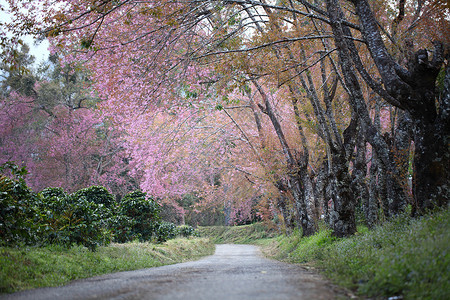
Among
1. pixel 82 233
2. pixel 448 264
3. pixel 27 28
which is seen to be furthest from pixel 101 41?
pixel 448 264

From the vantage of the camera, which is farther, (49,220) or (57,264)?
(49,220)

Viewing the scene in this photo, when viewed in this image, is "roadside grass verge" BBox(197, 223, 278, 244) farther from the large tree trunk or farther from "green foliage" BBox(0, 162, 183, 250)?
the large tree trunk

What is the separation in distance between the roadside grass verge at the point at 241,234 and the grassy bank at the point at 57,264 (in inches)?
823

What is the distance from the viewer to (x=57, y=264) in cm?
605

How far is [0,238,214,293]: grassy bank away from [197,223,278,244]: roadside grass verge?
20.9 meters

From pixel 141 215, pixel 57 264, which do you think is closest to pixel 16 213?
pixel 57 264

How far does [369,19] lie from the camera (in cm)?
712

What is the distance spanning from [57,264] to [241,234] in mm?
28714

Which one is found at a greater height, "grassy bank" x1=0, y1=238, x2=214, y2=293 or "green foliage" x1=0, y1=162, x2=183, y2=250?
"green foliage" x1=0, y1=162, x2=183, y2=250

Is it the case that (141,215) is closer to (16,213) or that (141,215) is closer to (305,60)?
(16,213)

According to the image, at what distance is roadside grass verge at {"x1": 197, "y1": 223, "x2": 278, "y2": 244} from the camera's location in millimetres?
30066

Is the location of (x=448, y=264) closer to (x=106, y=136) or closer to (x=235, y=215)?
(x=106, y=136)

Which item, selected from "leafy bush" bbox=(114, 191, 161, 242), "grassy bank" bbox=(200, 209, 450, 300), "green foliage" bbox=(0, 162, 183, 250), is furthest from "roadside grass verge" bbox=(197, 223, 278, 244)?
"grassy bank" bbox=(200, 209, 450, 300)

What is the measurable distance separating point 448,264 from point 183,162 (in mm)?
16278
